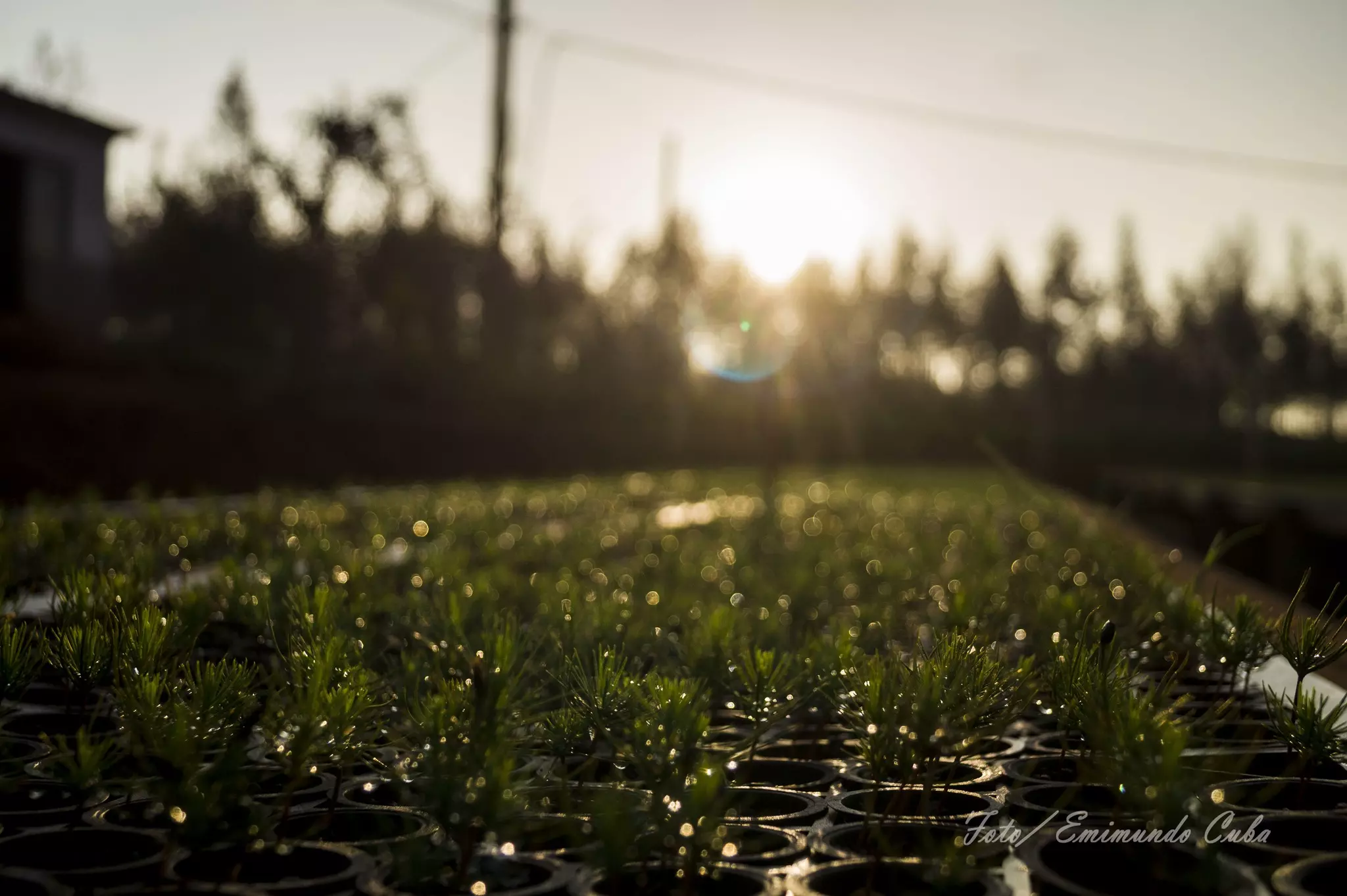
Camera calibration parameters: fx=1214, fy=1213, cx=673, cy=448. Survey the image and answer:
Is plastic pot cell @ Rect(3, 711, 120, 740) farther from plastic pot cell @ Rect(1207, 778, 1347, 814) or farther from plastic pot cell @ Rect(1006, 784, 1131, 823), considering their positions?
plastic pot cell @ Rect(1207, 778, 1347, 814)

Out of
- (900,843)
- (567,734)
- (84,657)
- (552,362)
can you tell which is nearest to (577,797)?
(567,734)

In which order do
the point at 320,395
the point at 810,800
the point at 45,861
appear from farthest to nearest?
the point at 320,395
the point at 810,800
the point at 45,861

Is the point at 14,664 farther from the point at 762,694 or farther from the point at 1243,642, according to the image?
the point at 1243,642

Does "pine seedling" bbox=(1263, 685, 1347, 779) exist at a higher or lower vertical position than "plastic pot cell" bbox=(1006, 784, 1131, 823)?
higher

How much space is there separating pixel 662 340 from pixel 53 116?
3531 cm

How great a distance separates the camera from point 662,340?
56.7 meters

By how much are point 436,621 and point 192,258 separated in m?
26.1

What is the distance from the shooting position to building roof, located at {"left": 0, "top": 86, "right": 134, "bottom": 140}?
2259 cm

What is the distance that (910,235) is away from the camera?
83.2 m

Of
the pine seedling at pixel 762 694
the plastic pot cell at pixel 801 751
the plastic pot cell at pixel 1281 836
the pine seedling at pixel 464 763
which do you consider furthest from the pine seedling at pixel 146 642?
the plastic pot cell at pixel 1281 836

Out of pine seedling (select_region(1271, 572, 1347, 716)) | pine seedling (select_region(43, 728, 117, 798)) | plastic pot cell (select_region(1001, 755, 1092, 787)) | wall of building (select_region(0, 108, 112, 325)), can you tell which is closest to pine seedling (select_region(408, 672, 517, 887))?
pine seedling (select_region(43, 728, 117, 798))

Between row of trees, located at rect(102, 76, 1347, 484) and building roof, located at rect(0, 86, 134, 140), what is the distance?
312cm

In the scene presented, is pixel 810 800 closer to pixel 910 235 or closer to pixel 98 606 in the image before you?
pixel 98 606

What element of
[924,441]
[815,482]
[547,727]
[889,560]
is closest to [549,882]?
[547,727]
